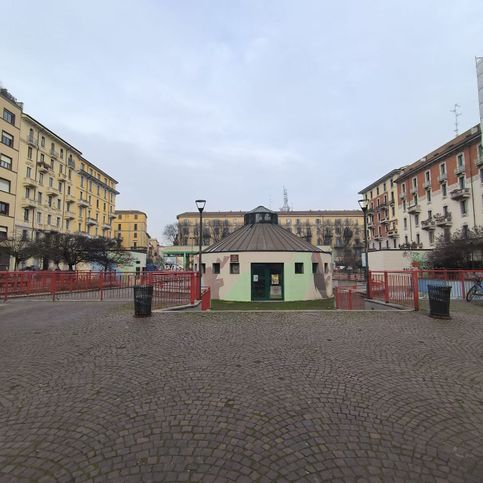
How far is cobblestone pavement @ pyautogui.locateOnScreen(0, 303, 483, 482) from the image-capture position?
2873mm

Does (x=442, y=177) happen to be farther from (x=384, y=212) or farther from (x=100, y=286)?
(x=100, y=286)

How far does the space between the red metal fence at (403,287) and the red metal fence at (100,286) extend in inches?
253

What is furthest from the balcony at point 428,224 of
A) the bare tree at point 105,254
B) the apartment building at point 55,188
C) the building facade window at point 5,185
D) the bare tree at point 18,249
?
the building facade window at point 5,185

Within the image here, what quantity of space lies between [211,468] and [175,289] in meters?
12.8

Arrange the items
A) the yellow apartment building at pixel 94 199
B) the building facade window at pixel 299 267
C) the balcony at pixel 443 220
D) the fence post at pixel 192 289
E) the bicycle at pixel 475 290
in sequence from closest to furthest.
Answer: the fence post at pixel 192 289
the bicycle at pixel 475 290
the building facade window at pixel 299 267
the balcony at pixel 443 220
the yellow apartment building at pixel 94 199

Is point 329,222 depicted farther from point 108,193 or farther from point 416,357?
point 416,357

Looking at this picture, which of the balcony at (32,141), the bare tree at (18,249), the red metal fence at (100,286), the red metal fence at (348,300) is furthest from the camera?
the balcony at (32,141)

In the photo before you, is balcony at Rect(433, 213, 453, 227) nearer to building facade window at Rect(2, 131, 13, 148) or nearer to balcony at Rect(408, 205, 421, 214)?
balcony at Rect(408, 205, 421, 214)

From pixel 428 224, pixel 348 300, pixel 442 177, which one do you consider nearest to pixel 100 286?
pixel 348 300

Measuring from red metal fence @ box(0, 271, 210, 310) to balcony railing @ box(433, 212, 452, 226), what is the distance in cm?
4253

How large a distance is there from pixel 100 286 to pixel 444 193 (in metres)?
48.6

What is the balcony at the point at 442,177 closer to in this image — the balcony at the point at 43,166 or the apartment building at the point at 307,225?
the apartment building at the point at 307,225

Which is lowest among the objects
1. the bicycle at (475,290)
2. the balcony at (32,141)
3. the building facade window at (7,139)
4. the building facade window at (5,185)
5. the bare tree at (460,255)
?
the bicycle at (475,290)

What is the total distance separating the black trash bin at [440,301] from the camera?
10.3m
